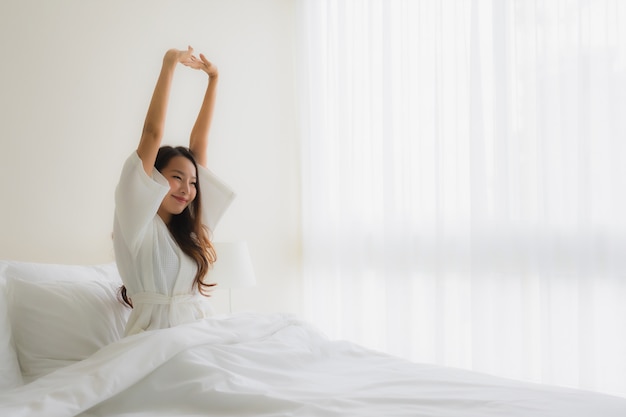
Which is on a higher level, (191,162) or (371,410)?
(191,162)

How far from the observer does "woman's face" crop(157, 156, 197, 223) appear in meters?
2.15

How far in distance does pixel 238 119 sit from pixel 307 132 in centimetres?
47

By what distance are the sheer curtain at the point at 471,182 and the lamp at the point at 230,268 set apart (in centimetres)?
83

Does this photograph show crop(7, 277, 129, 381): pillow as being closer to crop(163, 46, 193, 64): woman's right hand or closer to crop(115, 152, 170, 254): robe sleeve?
crop(115, 152, 170, 254): robe sleeve

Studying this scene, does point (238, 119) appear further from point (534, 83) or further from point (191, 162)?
point (534, 83)

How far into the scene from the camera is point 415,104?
3.25 metres

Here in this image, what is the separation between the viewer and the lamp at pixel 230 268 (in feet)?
9.55

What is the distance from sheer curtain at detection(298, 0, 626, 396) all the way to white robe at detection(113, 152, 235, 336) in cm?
141

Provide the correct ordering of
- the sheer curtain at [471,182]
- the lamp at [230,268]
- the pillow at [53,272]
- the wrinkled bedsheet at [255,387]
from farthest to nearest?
the lamp at [230,268] < the sheer curtain at [471,182] < the pillow at [53,272] < the wrinkled bedsheet at [255,387]

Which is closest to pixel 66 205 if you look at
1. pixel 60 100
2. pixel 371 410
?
pixel 60 100

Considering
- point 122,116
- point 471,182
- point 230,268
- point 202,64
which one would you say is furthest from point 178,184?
point 471,182

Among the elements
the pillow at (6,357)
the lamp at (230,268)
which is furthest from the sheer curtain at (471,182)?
the pillow at (6,357)

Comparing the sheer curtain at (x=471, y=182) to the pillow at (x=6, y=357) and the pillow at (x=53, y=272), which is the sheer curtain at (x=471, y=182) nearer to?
the pillow at (x=53, y=272)

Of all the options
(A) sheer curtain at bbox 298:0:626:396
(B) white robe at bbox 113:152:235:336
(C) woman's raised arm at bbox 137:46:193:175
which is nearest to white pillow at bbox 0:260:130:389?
(B) white robe at bbox 113:152:235:336
